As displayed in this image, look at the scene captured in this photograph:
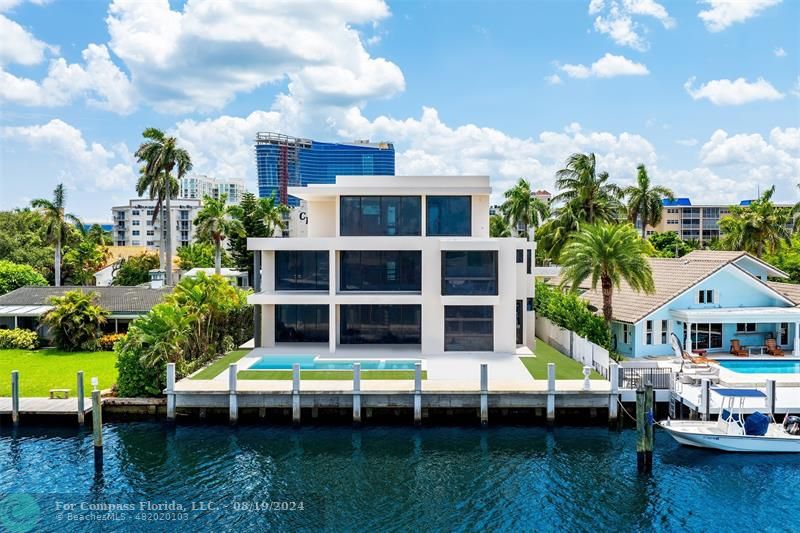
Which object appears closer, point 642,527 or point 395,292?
point 642,527

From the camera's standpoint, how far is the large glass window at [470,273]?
30312 mm

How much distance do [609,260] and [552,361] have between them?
545cm

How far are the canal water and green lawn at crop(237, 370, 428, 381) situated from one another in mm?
2851

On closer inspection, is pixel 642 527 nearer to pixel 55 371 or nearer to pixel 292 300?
pixel 292 300

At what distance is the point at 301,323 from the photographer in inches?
1272

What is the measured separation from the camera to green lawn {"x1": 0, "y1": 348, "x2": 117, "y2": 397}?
2583 centimetres

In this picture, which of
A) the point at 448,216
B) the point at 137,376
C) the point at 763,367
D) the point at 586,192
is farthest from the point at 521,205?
the point at 137,376

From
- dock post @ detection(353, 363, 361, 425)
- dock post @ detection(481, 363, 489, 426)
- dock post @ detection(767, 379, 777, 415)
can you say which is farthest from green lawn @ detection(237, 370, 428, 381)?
dock post @ detection(767, 379, 777, 415)

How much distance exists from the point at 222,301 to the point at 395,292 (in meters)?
8.89

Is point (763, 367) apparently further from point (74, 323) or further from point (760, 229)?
point (74, 323)

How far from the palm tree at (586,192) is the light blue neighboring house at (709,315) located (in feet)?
42.1

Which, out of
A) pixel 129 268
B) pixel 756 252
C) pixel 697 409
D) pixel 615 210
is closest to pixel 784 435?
pixel 697 409

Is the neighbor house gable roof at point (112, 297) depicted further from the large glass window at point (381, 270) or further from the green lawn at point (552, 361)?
the green lawn at point (552, 361)

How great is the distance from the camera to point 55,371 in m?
28.9
